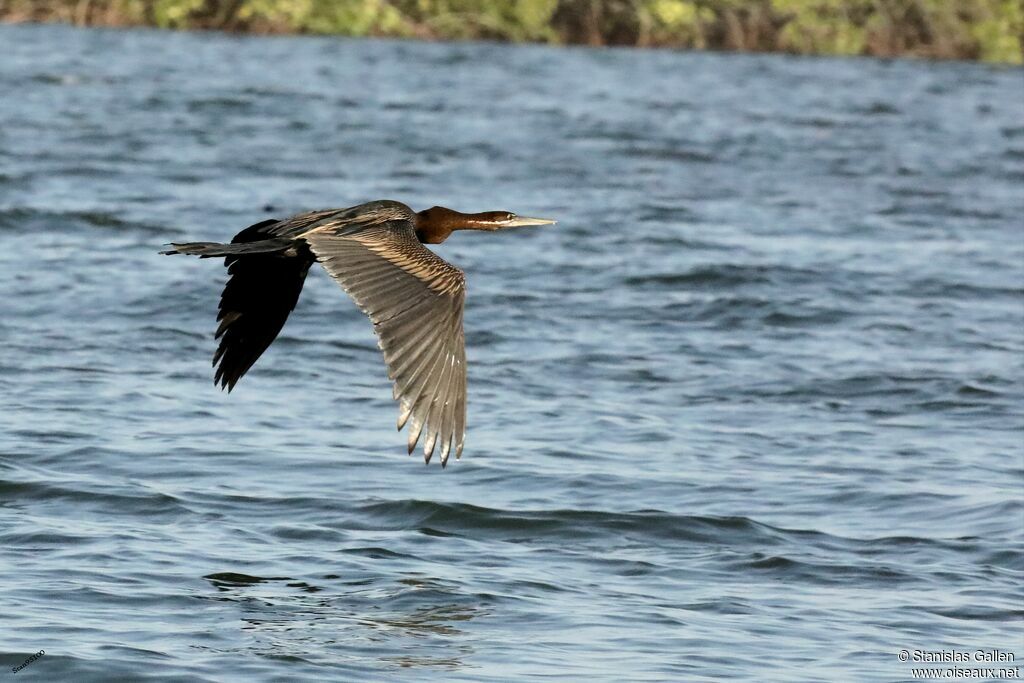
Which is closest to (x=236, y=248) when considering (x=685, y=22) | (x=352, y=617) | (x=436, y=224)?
(x=436, y=224)

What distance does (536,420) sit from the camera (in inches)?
421

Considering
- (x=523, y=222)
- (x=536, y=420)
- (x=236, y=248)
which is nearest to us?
(x=236, y=248)

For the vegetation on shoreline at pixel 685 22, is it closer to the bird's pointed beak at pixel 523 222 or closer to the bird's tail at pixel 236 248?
the bird's pointed beak at pixel 523 222

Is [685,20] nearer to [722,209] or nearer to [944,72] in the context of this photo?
[944,72]

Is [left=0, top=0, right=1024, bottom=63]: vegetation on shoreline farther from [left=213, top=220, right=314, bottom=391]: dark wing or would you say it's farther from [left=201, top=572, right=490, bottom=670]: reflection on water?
[left=201, top=572, right=490, bottom=670]: reflection on water

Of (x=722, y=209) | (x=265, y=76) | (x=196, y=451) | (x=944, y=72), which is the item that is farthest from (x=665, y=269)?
(x=944, y=72)

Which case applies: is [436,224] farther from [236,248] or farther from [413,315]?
[413,315]

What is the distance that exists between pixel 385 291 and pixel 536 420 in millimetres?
4075

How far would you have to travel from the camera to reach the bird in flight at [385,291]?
6461 mm

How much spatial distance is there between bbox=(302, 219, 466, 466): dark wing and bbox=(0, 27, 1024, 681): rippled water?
92cm

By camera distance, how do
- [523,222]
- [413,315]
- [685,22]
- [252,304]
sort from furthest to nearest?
1. [685,22]
2. [523,222]
3. [252,304]
4. [413,315]

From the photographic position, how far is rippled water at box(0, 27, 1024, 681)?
280 inches

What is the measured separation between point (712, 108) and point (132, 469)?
61.9ft

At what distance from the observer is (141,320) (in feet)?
42.1
